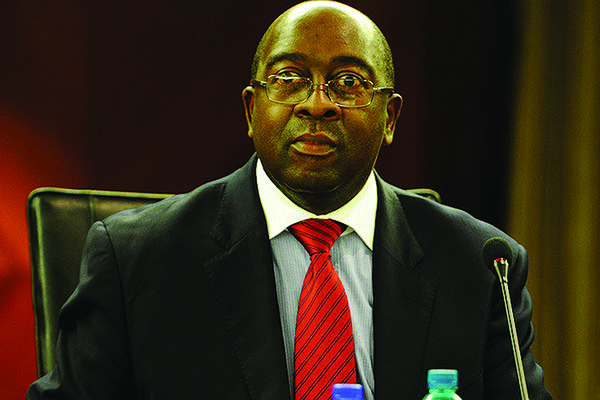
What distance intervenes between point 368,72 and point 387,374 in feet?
2.03

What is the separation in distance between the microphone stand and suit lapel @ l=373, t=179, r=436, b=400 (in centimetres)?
36

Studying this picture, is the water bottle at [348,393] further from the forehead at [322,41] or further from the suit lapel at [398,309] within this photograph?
the forehead at [322,41]

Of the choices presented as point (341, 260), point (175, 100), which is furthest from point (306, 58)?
point (175, 100)

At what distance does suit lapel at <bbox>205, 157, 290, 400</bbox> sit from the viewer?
159cm

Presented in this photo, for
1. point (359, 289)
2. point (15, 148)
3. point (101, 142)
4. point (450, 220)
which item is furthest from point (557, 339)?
point (15, 148)

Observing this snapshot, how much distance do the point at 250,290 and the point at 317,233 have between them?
19cm

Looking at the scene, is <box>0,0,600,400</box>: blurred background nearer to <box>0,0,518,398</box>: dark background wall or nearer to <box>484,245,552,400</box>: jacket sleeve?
<box>0,0,518,398</box>: dark background wall

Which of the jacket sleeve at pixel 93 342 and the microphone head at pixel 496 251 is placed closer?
the microphone head at pixel 496 251

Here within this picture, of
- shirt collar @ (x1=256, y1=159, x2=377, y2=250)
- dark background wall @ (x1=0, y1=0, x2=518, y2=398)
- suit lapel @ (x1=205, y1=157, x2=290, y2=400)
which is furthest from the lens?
dark background wall @ (x1=0, y1=0, x2=518, y2=398)

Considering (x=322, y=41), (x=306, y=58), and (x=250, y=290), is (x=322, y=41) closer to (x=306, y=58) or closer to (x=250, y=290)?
(x=306, y=58)

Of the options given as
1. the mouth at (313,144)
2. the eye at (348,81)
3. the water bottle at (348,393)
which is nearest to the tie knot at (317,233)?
the mouth at (313,144)

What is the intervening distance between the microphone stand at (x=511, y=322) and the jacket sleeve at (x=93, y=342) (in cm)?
76

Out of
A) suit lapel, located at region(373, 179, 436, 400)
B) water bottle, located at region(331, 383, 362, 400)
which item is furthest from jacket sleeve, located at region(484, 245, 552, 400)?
water bottle, located at region(331, 383, 362, 400)

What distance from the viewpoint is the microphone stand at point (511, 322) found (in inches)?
47.9
